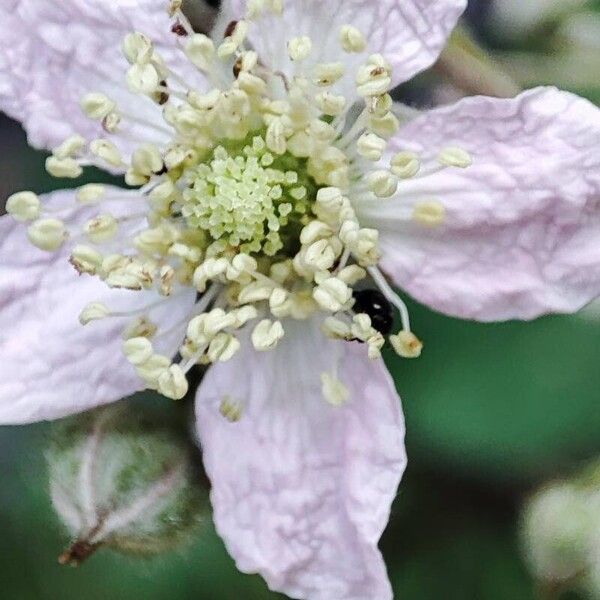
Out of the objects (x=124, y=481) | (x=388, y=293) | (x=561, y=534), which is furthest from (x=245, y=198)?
(x=561, y=534)

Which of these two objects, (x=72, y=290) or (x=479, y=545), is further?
(x=479, y=545)

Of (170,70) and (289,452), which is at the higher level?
(170,70)

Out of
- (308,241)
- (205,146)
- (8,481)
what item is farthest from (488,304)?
(8,481)

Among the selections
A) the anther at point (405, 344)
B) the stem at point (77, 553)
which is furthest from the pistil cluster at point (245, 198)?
the stem at point (77, 553)

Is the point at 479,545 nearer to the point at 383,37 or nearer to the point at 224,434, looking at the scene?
→ the point at 224,434

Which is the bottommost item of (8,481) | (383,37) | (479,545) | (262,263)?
(8,481)

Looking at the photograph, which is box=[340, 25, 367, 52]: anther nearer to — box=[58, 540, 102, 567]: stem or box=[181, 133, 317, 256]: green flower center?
box=[181, 133, 317, 256]: green flower center
